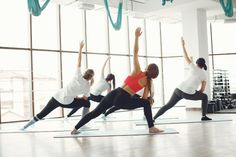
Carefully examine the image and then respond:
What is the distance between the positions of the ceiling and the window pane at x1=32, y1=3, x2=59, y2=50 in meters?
1.27

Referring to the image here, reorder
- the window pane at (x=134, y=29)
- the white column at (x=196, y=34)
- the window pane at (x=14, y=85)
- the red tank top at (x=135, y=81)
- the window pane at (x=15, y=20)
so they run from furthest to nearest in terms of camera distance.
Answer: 1. the window pane at (x=134, y=29)
2. the white column at (x=196, y=34)
3. the window pane at (x=15, y=20)
4. the window pane at (x=14, y=85)
5. the red tank top at (x=135, y=81)

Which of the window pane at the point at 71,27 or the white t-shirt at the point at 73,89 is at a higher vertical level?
the window pane at the point at 71,27

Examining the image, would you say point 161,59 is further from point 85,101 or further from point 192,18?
point 85,101

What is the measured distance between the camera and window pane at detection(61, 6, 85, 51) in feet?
30.9

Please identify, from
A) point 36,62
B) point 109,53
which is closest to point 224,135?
point 36,62

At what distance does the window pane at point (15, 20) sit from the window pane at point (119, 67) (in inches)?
124

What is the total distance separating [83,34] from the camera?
9797 millimetres

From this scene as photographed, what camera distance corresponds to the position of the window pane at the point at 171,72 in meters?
12.1

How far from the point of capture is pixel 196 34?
9.41 meters

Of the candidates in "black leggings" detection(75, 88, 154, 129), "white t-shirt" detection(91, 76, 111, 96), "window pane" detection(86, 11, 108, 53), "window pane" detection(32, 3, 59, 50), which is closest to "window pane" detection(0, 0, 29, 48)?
"window pane" detection(32, 3, 59, 50)

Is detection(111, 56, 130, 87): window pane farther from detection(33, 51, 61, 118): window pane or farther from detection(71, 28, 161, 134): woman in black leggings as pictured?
detection(71, 28, 161, 134): woman in black leggings

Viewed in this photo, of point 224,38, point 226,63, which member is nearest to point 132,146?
point 226,63

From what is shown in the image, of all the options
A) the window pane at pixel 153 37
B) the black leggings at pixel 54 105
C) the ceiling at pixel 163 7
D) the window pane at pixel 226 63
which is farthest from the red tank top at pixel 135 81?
the window pane at pixel 226 63

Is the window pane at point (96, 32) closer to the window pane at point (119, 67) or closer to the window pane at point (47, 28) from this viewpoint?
the window pane at point (119, 67)
